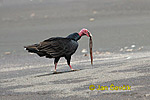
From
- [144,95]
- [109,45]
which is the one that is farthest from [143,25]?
[144,95]

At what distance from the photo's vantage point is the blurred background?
1545cm

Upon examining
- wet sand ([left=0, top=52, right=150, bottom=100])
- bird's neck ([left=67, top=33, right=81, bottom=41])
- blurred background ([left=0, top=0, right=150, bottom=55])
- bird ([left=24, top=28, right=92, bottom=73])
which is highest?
blurred background ([left=0, top=0, right=150, bottom=55])

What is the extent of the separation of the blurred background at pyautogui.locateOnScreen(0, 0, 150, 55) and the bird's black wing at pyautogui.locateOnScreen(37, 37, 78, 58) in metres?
4.10

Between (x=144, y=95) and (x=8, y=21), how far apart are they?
55.1ft

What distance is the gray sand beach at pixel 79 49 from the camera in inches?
281

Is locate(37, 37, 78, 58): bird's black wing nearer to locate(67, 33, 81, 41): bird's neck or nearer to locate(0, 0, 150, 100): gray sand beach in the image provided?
locate(67, 33, 81, 41): bird's neck

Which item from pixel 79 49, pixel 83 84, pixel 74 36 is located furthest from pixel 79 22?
pixel 83 84

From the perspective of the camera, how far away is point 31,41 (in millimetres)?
16828

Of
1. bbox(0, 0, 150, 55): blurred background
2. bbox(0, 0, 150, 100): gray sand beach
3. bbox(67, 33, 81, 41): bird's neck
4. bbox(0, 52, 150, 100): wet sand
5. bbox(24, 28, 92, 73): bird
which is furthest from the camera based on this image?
bbox(0, 0, 150, 55): blurred background

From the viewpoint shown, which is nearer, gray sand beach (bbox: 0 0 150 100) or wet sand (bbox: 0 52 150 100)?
wet sand (bbox: 0 52 150 100)

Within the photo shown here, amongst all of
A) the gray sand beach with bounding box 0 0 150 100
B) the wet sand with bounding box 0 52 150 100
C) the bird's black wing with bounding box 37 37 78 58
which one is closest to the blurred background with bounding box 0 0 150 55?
the gray sand beach with bounding box 0 0 150 100

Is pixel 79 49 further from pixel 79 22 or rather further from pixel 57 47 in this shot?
pixel 79 22

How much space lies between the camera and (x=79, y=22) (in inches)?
790

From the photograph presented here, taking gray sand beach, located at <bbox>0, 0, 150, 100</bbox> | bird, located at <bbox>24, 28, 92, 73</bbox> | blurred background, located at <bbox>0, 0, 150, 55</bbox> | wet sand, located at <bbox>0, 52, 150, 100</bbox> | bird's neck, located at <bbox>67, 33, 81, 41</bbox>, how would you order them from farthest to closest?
blurred background, located at <bbox>0, 0, 150, 55</bbox>
bird's neck, located at <bbox>67, 33, 81, 41</bbox>
bird, located at <bbox>24, 28, 92, 73</bbox>
gray sand beach, located at <bbox>0, 0, 150, 100</bbox>
wet sand, located at <bbox>0, 52, 150, 100</bbox>
